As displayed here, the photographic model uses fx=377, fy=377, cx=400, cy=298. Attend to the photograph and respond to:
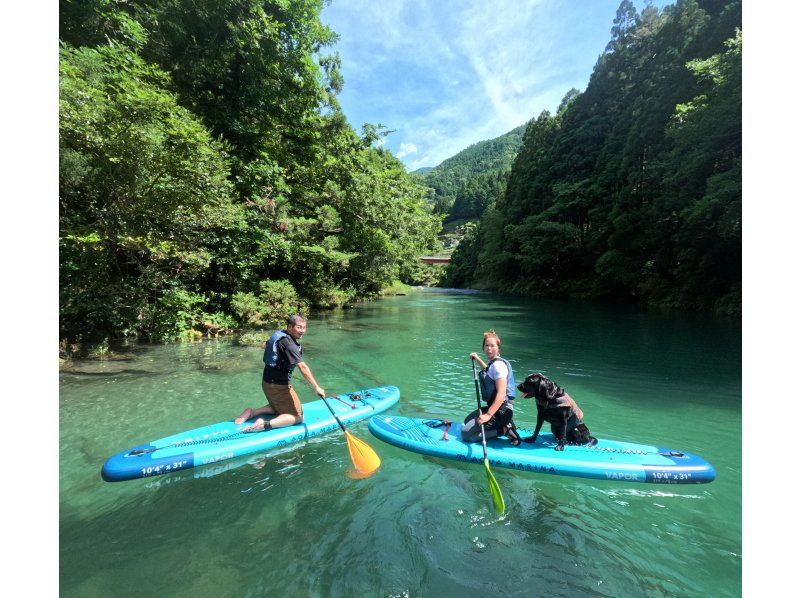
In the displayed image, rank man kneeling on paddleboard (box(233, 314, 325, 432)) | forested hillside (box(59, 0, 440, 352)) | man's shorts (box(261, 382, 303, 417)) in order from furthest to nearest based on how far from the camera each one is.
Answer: forested hillside (box(59, 0, 440, 352)), man's shorts (box(261, 382, 303, 417)), man kneeling on paddleboard (box(233, 314, 325, 432))

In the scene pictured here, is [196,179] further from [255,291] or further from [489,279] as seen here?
[489,279]


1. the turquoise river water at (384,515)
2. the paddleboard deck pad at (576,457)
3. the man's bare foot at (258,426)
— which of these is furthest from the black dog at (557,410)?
the man's bare foot at (258,426)

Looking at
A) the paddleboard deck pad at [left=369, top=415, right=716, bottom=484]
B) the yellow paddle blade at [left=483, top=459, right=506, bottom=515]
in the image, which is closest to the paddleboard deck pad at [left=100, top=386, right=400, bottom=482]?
the paddleboard deck pad at [left=369, top=415, right=716, bottom=484]

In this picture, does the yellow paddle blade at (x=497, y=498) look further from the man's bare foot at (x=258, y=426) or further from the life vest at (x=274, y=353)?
the man's bare foot at (x=258, y=426)

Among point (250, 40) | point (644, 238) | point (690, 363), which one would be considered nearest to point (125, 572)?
point (690, 363)

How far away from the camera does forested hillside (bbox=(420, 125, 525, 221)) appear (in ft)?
362

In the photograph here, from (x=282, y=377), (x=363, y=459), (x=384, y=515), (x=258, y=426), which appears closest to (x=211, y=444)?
(x=258, y=426)

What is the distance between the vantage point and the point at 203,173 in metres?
9.02

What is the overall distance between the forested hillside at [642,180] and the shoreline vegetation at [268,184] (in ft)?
0.51

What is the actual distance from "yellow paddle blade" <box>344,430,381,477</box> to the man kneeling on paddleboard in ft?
2.56

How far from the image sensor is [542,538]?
3.36 metres

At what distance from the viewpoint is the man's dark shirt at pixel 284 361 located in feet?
16.1

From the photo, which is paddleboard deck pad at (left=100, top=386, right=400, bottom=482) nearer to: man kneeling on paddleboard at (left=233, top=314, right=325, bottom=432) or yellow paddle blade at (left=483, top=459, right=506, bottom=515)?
man kneeling on paddleboard at (left=233, top=314, right=325, bottom=432)

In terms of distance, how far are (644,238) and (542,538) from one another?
1116 inches
